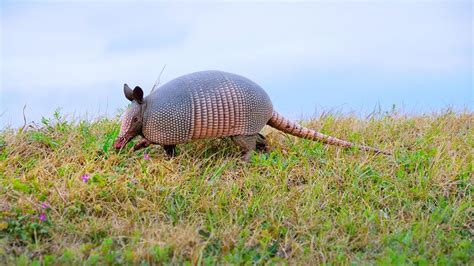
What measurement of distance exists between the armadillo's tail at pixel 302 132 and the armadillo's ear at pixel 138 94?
5.17 feet

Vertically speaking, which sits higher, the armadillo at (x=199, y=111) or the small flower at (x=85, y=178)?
the armadillo at (x=199, y=111)

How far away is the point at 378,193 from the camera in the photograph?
20.9 feet

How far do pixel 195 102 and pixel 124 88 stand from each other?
2.75 ft

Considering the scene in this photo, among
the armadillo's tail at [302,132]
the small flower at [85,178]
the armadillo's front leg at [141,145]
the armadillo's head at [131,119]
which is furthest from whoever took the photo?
the armadillo's tail at [302,132]

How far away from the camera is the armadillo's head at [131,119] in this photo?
670 cm

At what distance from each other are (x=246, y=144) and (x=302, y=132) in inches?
33.7

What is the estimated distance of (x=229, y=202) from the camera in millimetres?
5930

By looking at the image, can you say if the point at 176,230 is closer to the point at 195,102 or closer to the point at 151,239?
the point at 151,239

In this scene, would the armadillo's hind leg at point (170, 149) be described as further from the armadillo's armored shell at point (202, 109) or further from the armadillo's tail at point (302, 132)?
the armadillo's tail at point (302, 132)

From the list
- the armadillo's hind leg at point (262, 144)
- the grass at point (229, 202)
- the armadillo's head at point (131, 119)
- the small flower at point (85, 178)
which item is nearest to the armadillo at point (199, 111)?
the armadillo's head at point (131, 119)

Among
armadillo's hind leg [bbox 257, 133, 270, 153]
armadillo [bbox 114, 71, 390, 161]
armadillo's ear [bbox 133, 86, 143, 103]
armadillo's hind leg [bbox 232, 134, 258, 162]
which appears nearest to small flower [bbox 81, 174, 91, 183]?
armadillo [bbox 114, 71, 390, 161]

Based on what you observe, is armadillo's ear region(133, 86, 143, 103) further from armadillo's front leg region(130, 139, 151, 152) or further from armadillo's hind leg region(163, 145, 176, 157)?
armadillo's hind leg region(163, 145, 176, 157)

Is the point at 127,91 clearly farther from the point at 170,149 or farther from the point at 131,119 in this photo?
the point at 170,149

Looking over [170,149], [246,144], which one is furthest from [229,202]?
[170,149]
